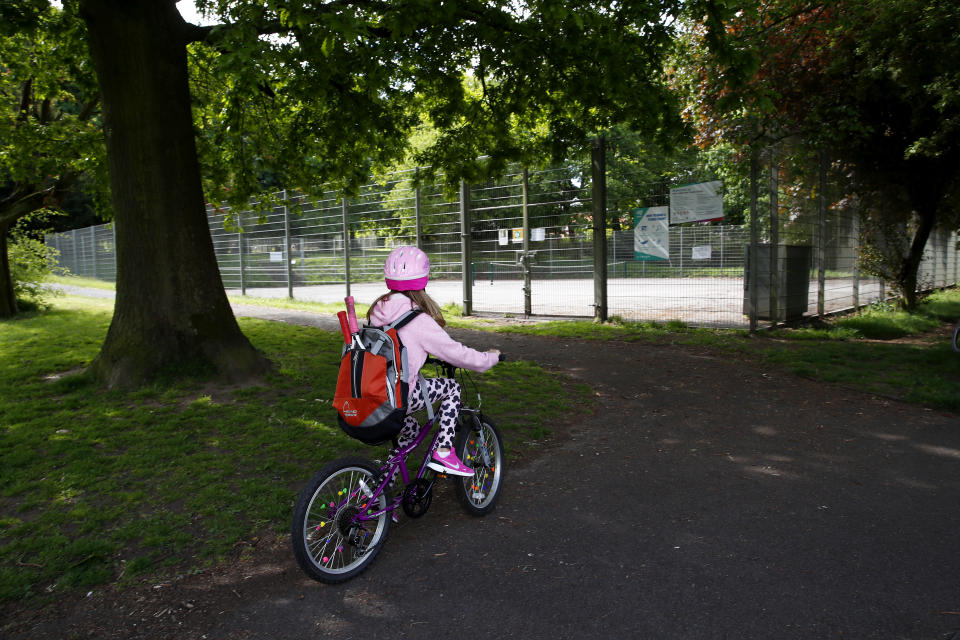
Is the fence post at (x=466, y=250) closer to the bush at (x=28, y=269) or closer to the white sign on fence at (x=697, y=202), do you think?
the white sign on fence at (x=697, y=202)

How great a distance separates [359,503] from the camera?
3.30 meters

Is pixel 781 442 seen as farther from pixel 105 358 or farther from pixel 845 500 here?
pixel 105 358

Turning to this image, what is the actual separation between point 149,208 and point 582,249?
7953 millimetres

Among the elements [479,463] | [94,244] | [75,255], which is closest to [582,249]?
[479,463]

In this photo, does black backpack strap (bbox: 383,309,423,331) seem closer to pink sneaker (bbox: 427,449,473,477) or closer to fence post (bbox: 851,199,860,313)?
pink sneaker (bbox: 427,449,473,477)

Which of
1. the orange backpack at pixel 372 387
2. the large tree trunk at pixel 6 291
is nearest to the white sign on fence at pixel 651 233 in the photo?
the orange backpack at pixel 372 387

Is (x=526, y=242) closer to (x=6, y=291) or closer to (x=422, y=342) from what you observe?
(x=422, y=342)

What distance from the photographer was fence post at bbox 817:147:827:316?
12.0 meters

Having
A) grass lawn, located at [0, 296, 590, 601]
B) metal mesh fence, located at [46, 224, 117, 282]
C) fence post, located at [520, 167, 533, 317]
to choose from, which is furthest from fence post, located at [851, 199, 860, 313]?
metal mesh fence, located at [46, 224, 117, 282]

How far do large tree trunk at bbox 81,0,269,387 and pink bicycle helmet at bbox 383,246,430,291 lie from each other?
3870 mm

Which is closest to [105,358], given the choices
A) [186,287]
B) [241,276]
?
[186,287]

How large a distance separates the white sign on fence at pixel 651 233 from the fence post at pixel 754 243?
4.42 ft

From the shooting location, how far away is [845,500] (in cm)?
409

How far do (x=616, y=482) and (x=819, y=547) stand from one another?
1.39 metres
